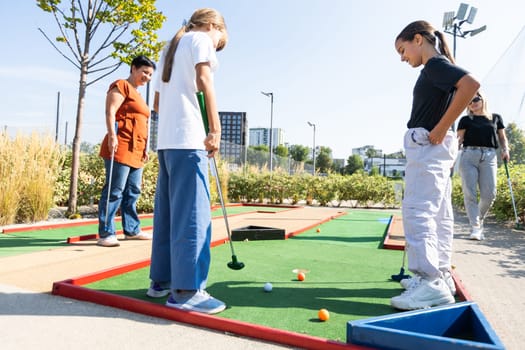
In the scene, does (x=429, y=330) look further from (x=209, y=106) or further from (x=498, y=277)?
(x=498, y=277)

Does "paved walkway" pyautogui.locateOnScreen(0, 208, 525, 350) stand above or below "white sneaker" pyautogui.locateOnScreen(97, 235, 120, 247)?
below

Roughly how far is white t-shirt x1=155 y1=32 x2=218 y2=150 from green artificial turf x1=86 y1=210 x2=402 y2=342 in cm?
94

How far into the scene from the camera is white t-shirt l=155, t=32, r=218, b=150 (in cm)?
212

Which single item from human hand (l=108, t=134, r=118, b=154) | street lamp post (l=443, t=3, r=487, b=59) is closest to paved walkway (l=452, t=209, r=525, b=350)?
human hand (l=108, t=134, r=118, b=154)

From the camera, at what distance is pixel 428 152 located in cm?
228

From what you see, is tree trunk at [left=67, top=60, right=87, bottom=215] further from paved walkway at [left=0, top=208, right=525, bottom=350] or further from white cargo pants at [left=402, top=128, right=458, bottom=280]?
white cargo pants at [left=402, top=128, right=458, bottom=280]

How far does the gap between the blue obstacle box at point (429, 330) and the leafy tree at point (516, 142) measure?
7052 mm

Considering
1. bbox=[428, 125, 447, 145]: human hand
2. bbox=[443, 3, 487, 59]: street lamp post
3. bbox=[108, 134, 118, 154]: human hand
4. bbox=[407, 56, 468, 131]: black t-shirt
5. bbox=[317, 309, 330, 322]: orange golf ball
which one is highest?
bbox=[443, 3, 487, 59]: street lamp post

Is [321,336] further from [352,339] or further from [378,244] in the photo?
[378,244]

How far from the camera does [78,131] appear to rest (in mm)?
7074

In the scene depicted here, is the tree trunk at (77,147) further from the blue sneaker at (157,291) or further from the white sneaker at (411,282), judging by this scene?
the white sneaker at (411,282)

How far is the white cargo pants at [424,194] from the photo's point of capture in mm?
2205

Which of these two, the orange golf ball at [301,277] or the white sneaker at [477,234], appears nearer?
the orange golf ball at [301,277]

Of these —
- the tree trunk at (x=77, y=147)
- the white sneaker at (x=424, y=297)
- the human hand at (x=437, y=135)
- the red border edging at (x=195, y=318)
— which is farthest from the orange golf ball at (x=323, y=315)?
the tree trunk at (x=77, y=147)
